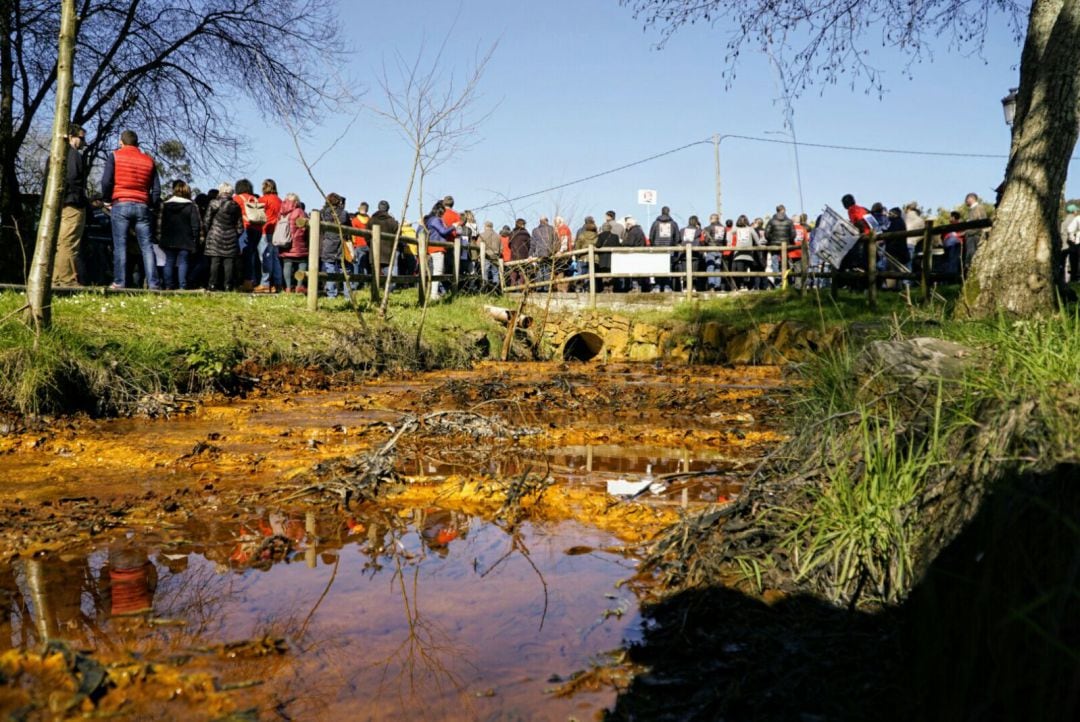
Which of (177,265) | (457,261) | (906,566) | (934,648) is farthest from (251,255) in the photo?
(934,648)

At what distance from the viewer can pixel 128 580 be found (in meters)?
3.37

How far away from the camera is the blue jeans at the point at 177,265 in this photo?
12828mm

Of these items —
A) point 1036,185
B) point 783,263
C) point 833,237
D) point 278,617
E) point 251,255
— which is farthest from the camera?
point 783,263

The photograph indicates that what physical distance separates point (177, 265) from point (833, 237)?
437 inches

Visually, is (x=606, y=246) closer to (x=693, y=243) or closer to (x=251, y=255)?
(x=693, y=243)

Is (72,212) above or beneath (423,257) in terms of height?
above

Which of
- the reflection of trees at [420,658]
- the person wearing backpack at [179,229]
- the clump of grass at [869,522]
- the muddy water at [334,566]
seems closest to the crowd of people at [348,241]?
the person wearing backpack at [179,229]

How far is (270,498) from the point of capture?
4.59m

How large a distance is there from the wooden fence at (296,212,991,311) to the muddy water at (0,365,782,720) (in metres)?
7.14

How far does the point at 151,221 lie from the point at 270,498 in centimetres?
891

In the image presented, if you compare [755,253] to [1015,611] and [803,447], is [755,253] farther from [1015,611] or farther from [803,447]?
[1015,611]

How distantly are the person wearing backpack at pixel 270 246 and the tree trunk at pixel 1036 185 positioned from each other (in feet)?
33.4

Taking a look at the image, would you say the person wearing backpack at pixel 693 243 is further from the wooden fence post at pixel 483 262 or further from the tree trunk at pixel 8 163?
the tree trunk at pixel 8 163

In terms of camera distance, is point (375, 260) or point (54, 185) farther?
point (375, 260)
